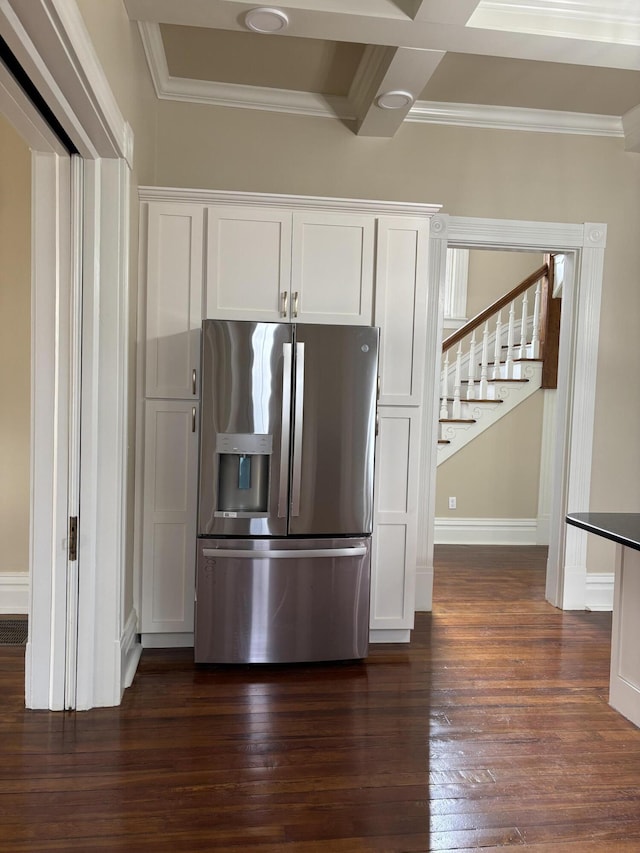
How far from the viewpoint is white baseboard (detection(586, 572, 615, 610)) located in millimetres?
4227

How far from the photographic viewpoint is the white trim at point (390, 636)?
3527 mm

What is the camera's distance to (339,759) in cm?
239

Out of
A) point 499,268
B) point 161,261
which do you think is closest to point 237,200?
point 161,261

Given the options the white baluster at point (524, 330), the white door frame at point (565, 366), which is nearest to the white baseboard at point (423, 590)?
the white door frame at point (565, 366)

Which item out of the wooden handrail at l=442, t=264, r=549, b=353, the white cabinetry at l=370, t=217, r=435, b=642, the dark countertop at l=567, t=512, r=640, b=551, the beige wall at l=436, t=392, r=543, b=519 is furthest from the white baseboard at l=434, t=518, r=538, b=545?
the dark countertop at l=567, t=512, r=640, b=551

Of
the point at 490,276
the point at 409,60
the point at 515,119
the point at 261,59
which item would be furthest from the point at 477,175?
the point at 490,276

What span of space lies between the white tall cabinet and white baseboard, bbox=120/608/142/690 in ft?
0.32

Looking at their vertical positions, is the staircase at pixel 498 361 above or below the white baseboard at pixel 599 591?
above

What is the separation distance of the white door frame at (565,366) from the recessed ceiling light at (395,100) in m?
0.73

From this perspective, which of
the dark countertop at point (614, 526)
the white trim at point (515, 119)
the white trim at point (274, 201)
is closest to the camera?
the dark countertop at point (614, 526)

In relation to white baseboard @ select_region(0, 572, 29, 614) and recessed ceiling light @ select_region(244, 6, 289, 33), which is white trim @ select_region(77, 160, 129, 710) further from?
white baseboard @ select_region(0, 572, 29, 614)

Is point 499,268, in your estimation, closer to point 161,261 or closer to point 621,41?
point 621,41

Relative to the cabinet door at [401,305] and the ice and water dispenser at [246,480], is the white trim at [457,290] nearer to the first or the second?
the cabinet door at [401,305]

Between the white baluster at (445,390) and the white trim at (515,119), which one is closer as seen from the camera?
the white trim at (515,119)
